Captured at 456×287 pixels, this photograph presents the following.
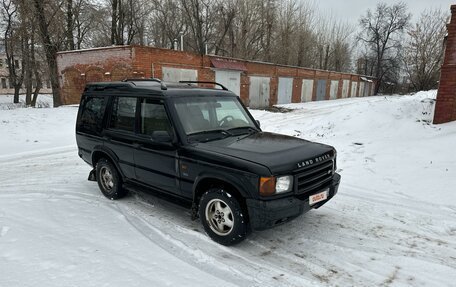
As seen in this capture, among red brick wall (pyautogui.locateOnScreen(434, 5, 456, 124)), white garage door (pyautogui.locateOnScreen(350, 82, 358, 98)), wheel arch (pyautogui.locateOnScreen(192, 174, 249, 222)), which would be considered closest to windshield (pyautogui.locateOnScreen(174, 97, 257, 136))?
wheel arch (pyautogui.locateOnScreen(192, 174, 249, 222))

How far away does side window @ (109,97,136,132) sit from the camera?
15.6 ft

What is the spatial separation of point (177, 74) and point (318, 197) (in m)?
15.9

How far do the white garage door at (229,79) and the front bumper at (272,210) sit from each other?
18.3m

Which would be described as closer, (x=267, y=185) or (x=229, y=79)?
(x=267, y=185)

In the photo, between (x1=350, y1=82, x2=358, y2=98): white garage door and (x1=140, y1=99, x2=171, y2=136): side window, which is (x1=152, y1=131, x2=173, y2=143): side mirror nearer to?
(x1=140, y1=99, x2=171, y2=136): side window

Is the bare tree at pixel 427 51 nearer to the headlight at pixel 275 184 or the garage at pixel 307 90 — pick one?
the garage at pixel 307 90

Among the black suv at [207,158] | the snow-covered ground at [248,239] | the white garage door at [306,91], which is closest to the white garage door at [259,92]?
the white garage door at [306,91]

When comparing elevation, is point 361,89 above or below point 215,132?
below

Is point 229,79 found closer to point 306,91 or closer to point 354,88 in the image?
point 306,91

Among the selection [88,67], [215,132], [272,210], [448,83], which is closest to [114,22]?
[88,67]

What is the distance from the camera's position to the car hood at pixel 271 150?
347cm

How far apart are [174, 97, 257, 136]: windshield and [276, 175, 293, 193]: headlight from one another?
1.23m

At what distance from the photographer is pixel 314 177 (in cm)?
383

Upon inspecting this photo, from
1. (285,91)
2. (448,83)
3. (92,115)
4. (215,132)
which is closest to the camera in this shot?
(215,132)
